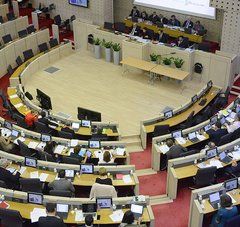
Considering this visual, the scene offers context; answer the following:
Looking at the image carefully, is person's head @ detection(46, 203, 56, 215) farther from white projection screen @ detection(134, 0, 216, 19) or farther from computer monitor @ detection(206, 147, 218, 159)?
white projection screen @ detection(134, 0, 216, 19)

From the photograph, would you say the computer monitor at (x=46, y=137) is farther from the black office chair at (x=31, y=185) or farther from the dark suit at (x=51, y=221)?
the dark suit at (x=51, y=221)

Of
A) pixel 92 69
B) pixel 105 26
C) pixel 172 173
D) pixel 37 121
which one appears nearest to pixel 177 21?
pixel 105 26

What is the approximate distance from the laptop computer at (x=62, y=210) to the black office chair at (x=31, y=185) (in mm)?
993

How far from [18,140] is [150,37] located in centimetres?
997

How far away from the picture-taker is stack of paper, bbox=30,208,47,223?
9.20 m

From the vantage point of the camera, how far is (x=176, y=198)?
1108 centimetres

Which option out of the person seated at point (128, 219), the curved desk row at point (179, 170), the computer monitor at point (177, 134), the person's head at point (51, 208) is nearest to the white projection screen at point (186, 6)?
the computer monitor at point (177, 134)

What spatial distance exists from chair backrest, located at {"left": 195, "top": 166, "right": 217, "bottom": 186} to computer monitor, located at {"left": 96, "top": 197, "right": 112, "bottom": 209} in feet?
8.18

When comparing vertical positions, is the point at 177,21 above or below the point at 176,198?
above

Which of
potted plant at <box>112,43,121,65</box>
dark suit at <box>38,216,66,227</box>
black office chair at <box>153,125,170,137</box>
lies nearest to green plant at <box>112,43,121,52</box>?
potted plant at <box>112,43,121,65</box>

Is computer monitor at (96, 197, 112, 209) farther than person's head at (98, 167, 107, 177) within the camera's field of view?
No

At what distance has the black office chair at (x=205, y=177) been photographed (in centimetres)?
1039

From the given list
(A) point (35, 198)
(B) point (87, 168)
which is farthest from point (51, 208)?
(B) point (87, 168)

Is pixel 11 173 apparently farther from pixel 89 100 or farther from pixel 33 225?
pixel 89 100
